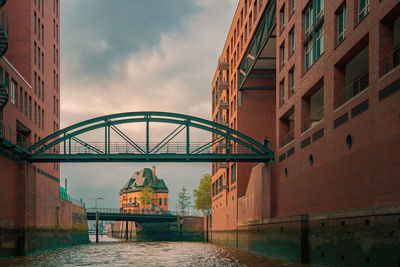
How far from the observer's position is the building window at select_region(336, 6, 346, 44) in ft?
78.3

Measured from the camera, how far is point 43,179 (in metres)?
46.6

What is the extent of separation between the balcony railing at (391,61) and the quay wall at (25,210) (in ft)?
82.8

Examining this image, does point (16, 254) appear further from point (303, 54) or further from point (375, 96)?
point (375, 96)

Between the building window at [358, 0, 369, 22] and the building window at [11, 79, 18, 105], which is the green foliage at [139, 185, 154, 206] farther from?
the building window at [358, 0, 369, 22]

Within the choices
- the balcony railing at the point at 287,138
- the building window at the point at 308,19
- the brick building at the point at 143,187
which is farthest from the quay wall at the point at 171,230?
the building window at the point at 308,19

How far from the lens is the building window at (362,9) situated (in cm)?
2089

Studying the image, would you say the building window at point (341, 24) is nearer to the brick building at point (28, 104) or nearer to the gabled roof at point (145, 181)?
the brick building at point (28, 104)

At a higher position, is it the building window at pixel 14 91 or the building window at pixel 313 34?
the building window at pixel 313 34

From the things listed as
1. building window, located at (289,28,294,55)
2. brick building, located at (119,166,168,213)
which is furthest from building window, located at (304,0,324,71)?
brick building, located at (119,166,168,213)

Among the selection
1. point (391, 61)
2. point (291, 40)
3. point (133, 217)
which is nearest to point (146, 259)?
point (291, 40)

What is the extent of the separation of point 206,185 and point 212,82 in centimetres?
3196

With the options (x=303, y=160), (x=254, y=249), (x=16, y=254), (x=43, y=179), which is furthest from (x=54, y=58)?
(x=303, y=160)

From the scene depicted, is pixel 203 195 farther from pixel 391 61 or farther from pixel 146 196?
pixel 391 61

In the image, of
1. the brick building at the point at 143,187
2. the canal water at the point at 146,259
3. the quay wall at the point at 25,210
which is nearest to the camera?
the canal water at the point at 146,259
